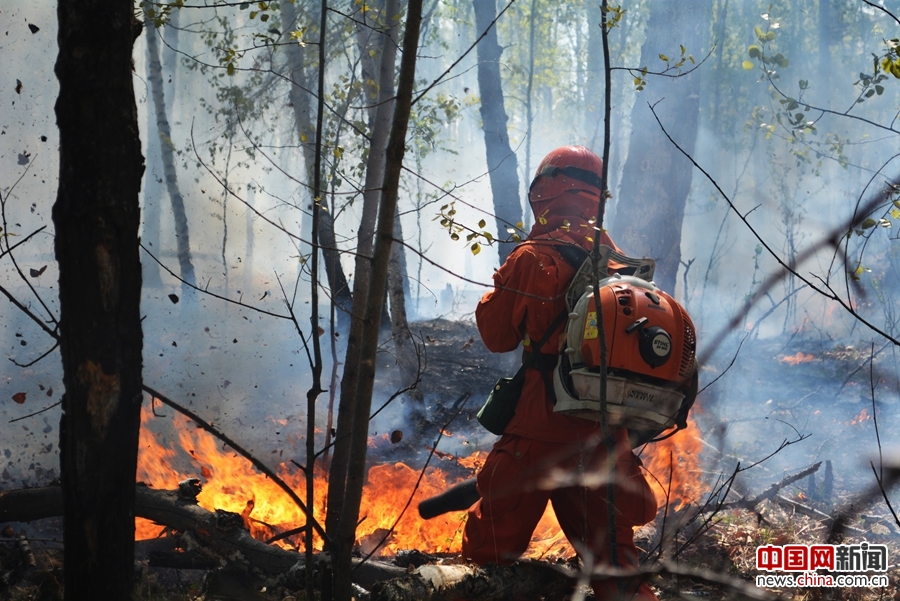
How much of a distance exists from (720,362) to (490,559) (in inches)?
316

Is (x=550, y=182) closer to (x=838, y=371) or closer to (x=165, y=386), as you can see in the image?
(x=165, y=386)

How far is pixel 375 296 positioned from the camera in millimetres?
1932

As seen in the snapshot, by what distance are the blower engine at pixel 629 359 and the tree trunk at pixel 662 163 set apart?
5.58 metres

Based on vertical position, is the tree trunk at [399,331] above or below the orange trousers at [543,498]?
above

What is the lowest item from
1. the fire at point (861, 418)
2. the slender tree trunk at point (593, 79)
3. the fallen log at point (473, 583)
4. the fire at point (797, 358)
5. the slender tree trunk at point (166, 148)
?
the fallen log at point (473, 583)

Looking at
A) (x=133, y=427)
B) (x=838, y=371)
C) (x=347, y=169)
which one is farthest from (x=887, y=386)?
(x=347, y=169)

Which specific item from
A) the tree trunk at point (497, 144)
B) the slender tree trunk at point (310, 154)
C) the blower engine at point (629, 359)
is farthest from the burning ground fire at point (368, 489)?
the tree trunk at point (497, 144)

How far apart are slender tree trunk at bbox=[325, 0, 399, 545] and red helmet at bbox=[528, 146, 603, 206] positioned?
3.06 feet

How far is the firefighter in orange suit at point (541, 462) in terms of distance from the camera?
3.21 m

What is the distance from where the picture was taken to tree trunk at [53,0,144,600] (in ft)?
6.93

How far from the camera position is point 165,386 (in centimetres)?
820

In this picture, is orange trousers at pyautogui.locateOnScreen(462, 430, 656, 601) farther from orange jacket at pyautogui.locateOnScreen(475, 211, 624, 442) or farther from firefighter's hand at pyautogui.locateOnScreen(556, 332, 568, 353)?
firefighter's hand at pyautogui.locateOnScreen(556, 332, 568, 353)

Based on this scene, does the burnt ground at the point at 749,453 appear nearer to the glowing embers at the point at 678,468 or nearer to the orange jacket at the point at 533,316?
the glowing embers at the point at 678,468

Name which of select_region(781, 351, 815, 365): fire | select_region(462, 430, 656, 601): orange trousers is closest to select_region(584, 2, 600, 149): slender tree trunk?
select_region(781, 351, 815, 365): fire
